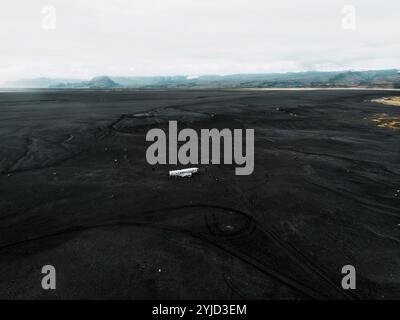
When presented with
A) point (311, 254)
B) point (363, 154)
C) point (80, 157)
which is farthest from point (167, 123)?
point (311, 254)

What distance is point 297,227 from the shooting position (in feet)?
45.7

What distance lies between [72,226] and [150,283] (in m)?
5.81

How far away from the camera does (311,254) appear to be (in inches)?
464

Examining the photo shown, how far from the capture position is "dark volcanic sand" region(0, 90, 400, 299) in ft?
33.4

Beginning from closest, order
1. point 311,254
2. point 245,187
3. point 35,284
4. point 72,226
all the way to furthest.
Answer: point 35,284 → point 311,254 → point 72,226 → point 245,187

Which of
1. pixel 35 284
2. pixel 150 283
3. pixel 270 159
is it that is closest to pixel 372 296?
pixel 150 283

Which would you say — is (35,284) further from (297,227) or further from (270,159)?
(270,159)

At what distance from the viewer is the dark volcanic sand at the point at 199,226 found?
10172mm

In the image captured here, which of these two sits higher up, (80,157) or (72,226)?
(80,157)

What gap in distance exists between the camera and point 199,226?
13.9 m
